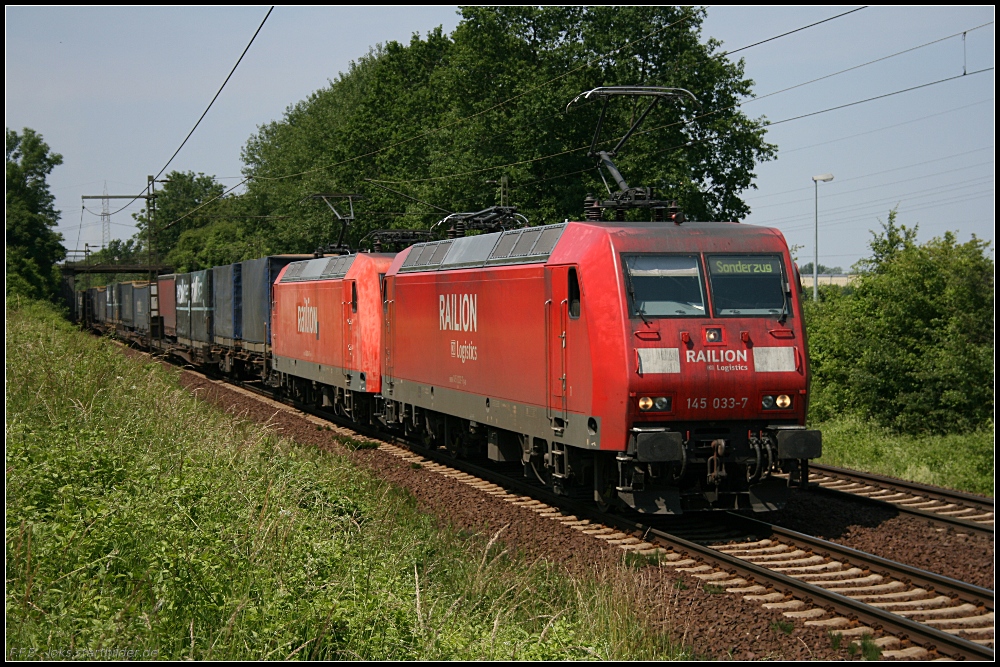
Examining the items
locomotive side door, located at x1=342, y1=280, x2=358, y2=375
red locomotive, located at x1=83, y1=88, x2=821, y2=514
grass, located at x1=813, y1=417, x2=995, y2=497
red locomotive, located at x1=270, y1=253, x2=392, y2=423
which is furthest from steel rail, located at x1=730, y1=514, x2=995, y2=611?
locomotive side door, located at x1=342, y1=280, x2=358, y2=375

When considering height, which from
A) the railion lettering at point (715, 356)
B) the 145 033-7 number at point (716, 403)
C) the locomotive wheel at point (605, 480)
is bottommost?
the locomotive wheel at point (605, 480)

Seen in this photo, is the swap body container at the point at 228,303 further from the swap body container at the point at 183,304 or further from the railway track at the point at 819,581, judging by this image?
the railway track at the point at 819,581

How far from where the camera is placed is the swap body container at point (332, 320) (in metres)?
19.8

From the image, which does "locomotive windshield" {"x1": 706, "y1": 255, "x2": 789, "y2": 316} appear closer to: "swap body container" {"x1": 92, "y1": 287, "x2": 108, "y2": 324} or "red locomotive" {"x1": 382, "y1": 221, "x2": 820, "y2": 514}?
"red locomotive" {"x1": 382, "y1": 221, "x2": 820, "y2": 514}

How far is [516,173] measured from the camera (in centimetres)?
3544

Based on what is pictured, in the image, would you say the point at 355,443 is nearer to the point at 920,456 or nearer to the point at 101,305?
the point at 920,456

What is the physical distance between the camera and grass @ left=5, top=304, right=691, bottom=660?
6344 millimetres

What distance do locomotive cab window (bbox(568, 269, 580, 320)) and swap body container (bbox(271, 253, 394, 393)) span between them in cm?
855

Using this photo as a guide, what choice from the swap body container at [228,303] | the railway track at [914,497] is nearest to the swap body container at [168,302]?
the swap body container at [228,303]

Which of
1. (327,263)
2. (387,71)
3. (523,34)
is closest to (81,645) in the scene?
(327,263)

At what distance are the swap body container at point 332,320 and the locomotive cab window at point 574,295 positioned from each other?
8553 millimetres

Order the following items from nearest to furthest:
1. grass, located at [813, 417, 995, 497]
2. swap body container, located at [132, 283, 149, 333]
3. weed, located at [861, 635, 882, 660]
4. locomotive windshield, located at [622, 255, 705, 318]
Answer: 1. weed, located at [861, 635, 882, 660]
2. locomotive windshield, located at [622, 255, 705, 318]
3. grass, located at [813, 417, 995, 497]
4. swap body container, located at [132, 283, 149, 333]

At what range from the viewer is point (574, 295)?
1130 centimetres

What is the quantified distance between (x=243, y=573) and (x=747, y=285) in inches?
253
